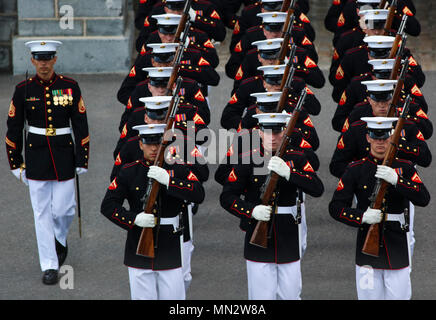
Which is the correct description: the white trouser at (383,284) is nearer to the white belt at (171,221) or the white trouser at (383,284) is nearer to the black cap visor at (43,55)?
the white belt at (171,221)

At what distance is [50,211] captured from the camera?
8625mm

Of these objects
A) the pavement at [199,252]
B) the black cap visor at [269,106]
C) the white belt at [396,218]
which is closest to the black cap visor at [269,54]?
the black cap visor at [269,106]

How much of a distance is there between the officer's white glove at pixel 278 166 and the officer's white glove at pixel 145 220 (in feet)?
2.86

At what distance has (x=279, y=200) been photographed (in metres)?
7.34

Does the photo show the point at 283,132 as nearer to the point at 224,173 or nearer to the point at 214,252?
the point at 224,173

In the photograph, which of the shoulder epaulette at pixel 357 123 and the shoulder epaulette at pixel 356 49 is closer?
the shoulder epaulette at pixel 357 123

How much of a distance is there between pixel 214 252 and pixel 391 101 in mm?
2180

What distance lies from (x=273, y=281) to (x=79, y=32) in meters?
7.96

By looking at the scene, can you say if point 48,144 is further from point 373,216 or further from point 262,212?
point 373,216

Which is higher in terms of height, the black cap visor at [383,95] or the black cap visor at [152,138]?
the black cap visor at [383,95]

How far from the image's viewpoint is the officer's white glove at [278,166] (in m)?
7.09

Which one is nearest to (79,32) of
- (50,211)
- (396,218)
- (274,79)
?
(50,211)

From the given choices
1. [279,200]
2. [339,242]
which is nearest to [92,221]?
[339,242]

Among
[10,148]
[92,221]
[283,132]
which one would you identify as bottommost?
[92,221]
